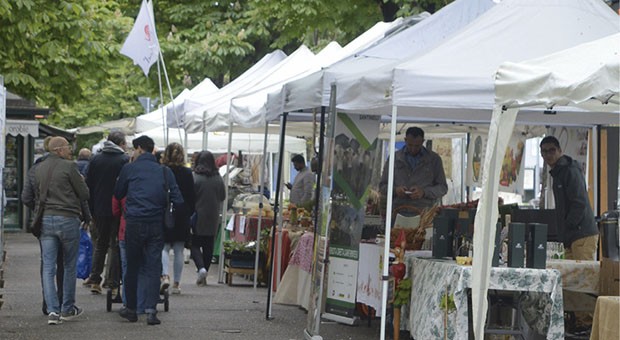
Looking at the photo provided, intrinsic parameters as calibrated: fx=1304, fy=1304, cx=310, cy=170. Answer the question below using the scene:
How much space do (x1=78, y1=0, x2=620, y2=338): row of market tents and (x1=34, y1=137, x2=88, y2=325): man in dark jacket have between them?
7.71ft

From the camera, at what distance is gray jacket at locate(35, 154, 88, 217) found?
13117 millimetres

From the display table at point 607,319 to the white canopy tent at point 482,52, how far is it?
2580 millimetres

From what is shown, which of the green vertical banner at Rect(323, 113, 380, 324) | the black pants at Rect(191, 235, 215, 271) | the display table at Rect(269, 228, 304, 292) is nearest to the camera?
the green vertical banner at Rect(323, 113, 380, 324)

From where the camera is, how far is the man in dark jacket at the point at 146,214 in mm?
13234

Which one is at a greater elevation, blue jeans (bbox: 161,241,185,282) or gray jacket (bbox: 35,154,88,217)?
gray jacket (bbox: 35,154,88,217)

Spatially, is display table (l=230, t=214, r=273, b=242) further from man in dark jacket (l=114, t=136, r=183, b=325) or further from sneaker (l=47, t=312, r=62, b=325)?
sneaker (l=47, t=312, r=62, b=325)

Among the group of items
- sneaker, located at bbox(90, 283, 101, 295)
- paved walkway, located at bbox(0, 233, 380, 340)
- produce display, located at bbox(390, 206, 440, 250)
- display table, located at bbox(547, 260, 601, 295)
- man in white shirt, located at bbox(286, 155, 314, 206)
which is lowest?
paved walkway, located at bbox(0, 233, 380, 340)

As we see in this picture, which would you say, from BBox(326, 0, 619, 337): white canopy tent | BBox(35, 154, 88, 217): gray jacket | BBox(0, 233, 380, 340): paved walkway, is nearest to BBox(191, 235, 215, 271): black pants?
BBox(0, 233, 380, 340): paved walkway

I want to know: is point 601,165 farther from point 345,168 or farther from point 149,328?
point 149,328

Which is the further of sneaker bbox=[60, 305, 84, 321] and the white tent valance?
the white tent valance

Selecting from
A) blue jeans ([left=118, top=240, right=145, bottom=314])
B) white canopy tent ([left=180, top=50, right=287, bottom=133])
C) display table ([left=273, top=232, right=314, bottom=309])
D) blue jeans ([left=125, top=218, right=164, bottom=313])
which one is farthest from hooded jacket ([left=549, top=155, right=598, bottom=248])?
white canopy tent ([left=180, top=50, right=287, bottom=133])

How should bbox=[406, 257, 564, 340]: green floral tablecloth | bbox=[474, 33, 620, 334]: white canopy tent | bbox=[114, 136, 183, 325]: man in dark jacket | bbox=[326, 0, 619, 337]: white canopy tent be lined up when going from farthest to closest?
bbox=[114, 136, 183, 325]: man in dark jacket, bbox=[326, 0, 619, 337]: white canopy tent, bbox=[406, 257, 564, 340]: green floral tablecloth, bbox=[474, 33, 620, 334]: white canopy tent

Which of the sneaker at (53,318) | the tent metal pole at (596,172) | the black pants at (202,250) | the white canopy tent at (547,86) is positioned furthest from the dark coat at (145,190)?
the tent metal pole at (596,172)

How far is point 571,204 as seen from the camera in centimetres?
1341
